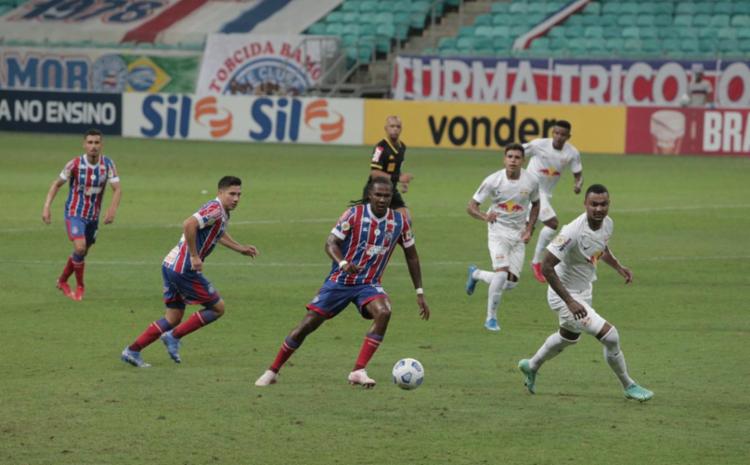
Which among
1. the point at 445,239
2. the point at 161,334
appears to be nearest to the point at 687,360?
the point at 161,334

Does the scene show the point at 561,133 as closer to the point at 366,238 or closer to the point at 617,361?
the point at 366,238

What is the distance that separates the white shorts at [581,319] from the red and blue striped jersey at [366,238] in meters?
1.41

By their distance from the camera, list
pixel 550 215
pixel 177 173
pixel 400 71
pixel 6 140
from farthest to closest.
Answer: pixel 400 71, pixel 6 140, pixel 177 173, pixel 550 215

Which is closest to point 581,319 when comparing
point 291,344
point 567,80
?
point 291,344

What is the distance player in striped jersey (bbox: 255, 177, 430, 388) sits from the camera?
1174 centimetres

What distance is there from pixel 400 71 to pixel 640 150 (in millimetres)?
9544

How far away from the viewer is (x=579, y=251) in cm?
1142

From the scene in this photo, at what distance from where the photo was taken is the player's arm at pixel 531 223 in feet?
52.3

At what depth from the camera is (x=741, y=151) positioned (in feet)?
126

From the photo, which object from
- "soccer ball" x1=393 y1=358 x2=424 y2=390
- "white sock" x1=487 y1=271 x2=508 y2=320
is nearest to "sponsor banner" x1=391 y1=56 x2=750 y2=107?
"white sock" x1=487 y1=271 x2=508 y2=320

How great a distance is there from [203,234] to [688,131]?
28.3 metres

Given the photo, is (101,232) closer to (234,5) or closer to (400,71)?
(400,71)

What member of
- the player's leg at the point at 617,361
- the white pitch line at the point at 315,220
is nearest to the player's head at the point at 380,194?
the player's leg at the point at 617,361

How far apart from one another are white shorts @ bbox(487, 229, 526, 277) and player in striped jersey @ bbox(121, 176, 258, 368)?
12.6 feet
